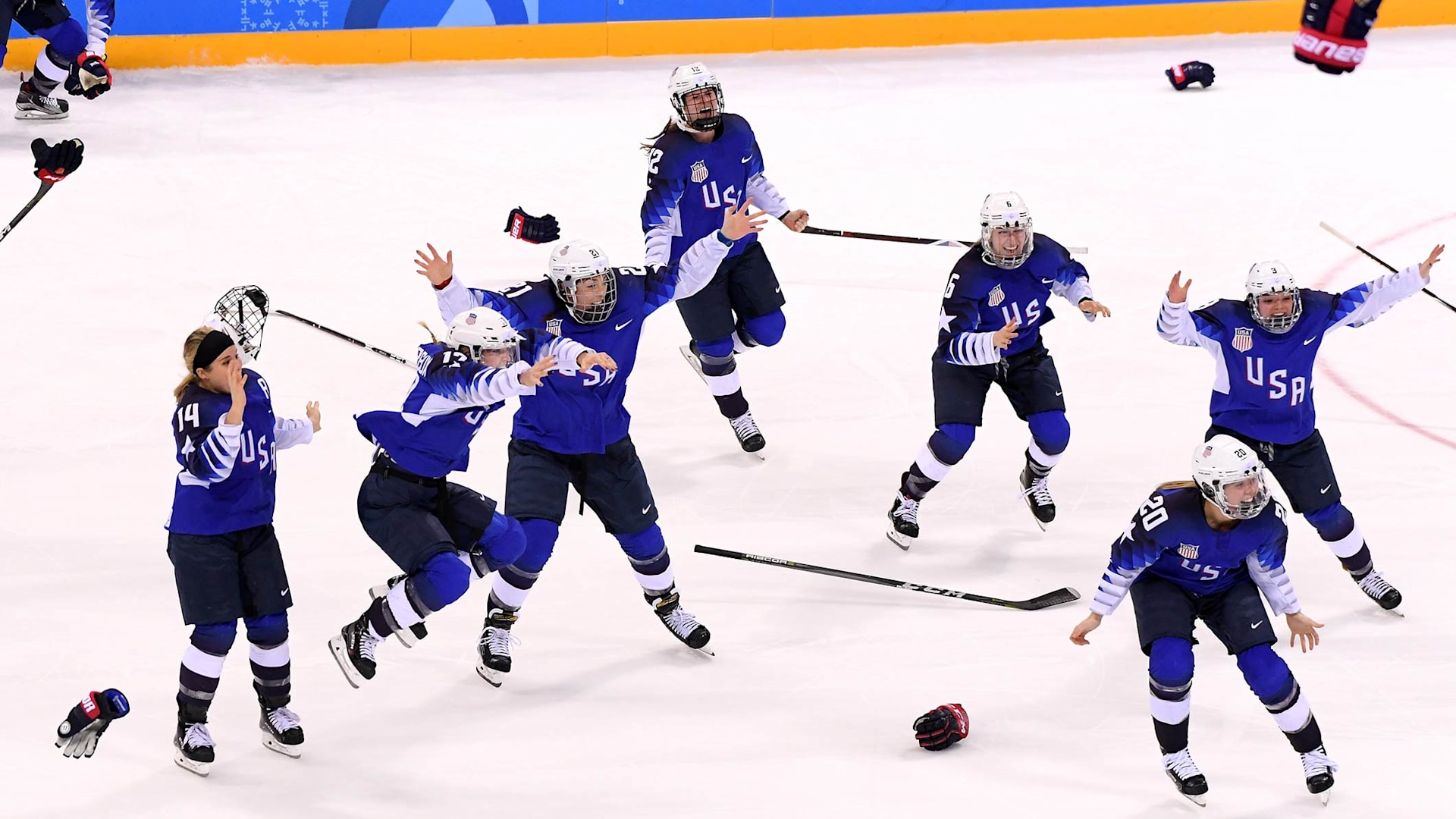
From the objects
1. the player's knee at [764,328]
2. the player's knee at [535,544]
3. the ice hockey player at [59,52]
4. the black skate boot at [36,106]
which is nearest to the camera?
the player's knee at [535,544]

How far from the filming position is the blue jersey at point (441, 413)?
507 centimetres

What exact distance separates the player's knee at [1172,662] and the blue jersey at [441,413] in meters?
1.80

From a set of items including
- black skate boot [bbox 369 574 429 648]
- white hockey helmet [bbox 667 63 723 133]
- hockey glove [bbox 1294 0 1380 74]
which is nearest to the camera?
hockey glove [bbox 1294 0 1380 74]

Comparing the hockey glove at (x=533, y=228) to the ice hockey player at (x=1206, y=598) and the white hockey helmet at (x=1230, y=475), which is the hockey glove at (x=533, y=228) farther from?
the white hockey helmet at (x=1230, y=475)

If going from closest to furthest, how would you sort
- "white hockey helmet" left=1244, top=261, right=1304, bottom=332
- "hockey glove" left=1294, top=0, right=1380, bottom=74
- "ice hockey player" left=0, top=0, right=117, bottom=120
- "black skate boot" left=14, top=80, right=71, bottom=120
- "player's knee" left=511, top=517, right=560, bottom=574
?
"hockey glove" left=1294, top=0, right=1380, bottom=74
"player's knee" left=511, top=517, right=560, bottom=574
"white hockey helmet" left=1244, top=261, right=1304, bottom=332
"ice hockey player" left=0, top=0, right=117, bottom=120
"black skate boot" left=14, top=80, right=71, bottom=120

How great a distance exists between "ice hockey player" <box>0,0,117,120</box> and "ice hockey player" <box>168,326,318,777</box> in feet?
20.0

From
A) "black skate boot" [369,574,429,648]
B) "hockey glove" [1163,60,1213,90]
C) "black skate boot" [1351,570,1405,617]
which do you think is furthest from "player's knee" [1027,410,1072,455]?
"hockey glove" [1163,60,1213,90]

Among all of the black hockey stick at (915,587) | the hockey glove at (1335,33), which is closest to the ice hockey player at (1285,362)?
the black hockey stick at (915,587)

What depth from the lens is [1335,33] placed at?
13.6 ft

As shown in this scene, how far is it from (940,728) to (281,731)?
70.9 inches

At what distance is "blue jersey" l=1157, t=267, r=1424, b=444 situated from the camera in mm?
5777

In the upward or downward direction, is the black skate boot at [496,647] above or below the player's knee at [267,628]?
below

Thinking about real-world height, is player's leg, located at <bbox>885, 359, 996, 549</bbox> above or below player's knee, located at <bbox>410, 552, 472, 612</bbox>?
below

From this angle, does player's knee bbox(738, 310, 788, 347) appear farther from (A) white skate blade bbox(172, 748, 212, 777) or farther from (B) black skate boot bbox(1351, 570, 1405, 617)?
(A) white skate blade bbox(172, 748, 212, 777)
